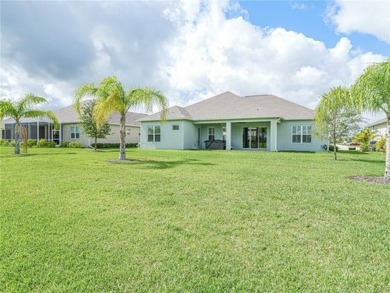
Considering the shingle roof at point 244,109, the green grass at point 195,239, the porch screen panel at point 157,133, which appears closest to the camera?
the green grass at point 195,239

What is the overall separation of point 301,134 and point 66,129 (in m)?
28.7

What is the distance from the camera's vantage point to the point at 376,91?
9.87 m

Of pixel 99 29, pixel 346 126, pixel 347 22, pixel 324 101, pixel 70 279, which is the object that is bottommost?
pixel 70 279

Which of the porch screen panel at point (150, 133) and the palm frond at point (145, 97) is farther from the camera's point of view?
the porch screen panel at point (150, 133)

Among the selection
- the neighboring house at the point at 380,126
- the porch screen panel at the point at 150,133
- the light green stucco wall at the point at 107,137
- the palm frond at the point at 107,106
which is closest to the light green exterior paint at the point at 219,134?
the porch screen panel at the point at 150,133

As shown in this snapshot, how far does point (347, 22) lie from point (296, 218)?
1324 cm

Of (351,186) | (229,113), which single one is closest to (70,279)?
(351,186)

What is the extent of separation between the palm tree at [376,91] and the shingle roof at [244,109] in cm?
1471

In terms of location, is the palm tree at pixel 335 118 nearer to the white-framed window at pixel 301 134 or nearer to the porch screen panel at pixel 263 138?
the white-framed window at pixel 301 134

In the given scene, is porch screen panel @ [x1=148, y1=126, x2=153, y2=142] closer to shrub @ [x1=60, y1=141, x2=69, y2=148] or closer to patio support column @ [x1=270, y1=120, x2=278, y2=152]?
shrub @ [x1=60, y1=141, x2=69, y2=148]

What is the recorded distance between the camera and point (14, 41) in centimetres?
1916

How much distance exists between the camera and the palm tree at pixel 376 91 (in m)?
9.60

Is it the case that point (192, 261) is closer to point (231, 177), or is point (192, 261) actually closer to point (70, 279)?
point (70, 279)

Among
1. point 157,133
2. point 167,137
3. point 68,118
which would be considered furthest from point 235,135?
point 68,118
